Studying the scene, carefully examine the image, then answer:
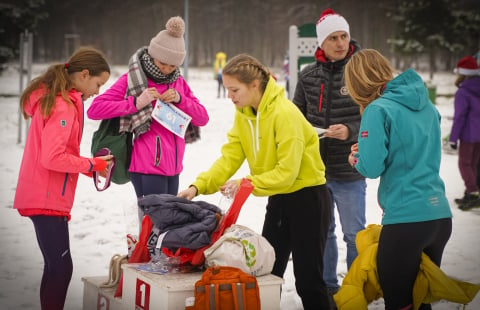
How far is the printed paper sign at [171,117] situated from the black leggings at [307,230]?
0.98 m

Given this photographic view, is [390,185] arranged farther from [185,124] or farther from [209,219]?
[185,124]

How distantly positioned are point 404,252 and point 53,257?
6.29 feet

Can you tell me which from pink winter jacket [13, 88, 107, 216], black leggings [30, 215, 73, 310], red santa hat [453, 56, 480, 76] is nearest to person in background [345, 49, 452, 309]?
pink winter jacket [13, 88, 107, 216]

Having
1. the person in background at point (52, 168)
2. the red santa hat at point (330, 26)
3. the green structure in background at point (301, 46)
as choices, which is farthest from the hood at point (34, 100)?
the green structure in background at point (301, 46)

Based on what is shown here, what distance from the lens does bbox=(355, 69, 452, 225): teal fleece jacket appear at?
3.28 m

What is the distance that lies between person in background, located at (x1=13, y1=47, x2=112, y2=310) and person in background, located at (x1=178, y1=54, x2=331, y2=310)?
26.3 inches

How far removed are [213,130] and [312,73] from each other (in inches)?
475

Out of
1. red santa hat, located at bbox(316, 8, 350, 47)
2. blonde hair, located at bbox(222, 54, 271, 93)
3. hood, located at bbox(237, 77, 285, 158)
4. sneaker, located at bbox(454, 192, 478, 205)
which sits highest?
red santa hat, located at bbox(316, 8, 350, 47)

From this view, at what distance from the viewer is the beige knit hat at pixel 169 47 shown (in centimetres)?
455

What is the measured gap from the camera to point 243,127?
399cm

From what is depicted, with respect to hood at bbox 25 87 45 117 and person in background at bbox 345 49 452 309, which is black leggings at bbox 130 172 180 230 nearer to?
hood at bbox 25 87 45 117

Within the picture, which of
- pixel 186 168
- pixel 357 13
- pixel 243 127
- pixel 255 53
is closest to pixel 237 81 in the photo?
pixel 243 127

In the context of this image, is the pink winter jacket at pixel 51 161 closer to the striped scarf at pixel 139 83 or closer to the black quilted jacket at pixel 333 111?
the striped scarf at pixel 139 83

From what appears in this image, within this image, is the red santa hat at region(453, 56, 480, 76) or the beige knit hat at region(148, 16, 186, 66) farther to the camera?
the red santa hat at region(453, 56, 480, 76)
